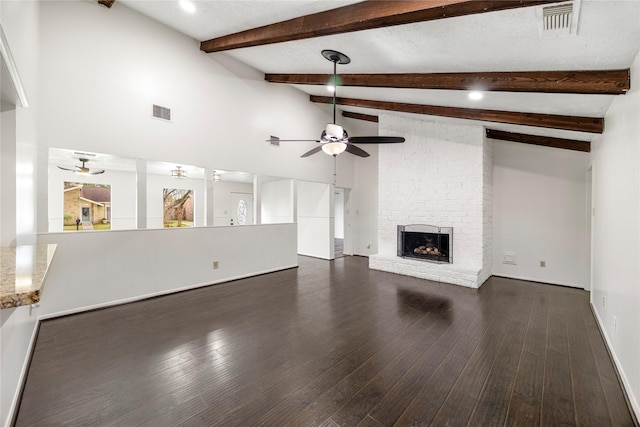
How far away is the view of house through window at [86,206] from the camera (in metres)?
5.94

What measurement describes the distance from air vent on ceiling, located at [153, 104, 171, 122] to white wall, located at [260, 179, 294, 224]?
371 cm

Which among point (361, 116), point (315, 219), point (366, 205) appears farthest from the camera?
point (366, 205)

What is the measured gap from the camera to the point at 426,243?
5.83 meters

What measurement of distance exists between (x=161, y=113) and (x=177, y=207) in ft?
12.9

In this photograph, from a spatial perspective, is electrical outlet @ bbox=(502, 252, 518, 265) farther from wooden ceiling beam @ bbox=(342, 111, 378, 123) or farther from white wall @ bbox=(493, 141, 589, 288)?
wooden ceiling beam @ bbox=(342, 111, 378, 123)

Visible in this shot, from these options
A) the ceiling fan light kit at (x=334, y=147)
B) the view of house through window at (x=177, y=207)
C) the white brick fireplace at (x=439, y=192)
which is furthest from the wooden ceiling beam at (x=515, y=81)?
the view of house through window at (x=177, y=207)

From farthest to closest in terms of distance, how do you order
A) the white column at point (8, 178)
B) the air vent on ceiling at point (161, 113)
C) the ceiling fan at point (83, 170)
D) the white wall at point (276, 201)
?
the white wall at point (276, 201), the ceiling fan at point (83, 170), the air vent on ceiling at point (161, 113), the white column at point (8, 178)

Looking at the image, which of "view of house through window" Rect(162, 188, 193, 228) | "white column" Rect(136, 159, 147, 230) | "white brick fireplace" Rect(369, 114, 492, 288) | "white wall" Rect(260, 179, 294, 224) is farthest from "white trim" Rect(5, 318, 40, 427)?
"white brick fireplace" Rect(369, 114, 492, 288)

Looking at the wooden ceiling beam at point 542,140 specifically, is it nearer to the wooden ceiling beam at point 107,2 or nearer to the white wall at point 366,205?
the white wall at point 366,205

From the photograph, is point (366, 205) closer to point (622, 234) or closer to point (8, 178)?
point (622, 234)

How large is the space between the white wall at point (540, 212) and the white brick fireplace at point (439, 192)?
1.09 feet

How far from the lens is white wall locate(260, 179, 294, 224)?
781 cm

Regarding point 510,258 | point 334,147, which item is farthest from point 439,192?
point 334,147

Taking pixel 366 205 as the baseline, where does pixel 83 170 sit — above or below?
above
